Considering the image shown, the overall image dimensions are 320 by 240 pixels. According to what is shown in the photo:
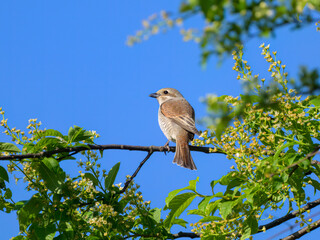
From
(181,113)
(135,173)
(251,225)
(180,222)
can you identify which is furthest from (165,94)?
(251,225)

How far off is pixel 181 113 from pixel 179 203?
4736 millimetres

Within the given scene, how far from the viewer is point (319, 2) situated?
2904mm

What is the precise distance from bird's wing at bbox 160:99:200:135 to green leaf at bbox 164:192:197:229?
3.43m

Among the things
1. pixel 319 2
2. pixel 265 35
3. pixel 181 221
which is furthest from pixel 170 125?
pixel 265 35

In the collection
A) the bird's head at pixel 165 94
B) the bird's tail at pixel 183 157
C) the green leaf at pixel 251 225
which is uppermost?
the bird's head at pixel 165 94

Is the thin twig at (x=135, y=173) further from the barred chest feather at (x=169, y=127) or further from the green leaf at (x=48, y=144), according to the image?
the barred chest feather at (x=169, y=127)

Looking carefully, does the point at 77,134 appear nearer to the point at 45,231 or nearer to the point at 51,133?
the point at 51,133

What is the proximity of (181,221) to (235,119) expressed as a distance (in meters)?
1.46

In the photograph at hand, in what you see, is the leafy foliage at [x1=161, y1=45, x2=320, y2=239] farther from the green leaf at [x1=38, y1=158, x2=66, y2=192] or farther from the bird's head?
the bird's head

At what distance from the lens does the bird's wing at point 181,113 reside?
8.69 metres

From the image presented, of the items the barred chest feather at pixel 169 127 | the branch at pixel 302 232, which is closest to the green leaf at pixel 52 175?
the branch at pixel 302 232

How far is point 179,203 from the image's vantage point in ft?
16.2

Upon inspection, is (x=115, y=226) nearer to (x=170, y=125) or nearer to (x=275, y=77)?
(x=275, y=77)

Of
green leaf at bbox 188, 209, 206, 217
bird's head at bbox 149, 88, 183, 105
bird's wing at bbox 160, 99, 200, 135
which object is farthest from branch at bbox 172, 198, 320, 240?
bird's head at bbox 149, 88, 183, 105
